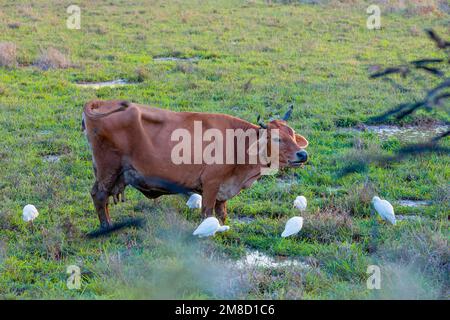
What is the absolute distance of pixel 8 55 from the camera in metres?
15.1

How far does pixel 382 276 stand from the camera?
19.5 feet

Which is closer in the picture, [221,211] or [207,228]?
[207,228]

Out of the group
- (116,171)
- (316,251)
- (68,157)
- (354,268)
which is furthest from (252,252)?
(68,157)

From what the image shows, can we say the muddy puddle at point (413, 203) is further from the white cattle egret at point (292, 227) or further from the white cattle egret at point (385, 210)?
the white cattle egret at point (292, 227)

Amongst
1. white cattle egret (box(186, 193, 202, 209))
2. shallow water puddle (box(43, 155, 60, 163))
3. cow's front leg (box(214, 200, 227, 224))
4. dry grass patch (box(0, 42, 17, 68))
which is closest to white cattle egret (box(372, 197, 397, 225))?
cow's front leg (box(214, 200, 227, 224))

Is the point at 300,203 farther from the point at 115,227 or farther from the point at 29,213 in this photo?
the point at 29,213

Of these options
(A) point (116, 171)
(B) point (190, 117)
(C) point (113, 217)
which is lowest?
(C) point (113, 217)

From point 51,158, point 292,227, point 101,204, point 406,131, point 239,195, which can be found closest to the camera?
point 292,227

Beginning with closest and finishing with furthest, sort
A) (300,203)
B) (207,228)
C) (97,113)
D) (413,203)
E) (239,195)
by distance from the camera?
(207,228) < (97,113) < (300,203) < (413,203) < (239,195)

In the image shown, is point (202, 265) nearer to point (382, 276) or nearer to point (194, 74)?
point (382, 276)

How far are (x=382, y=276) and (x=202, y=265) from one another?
57.5 inches

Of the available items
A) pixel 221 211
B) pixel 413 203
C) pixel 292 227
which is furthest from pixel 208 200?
pixel 413 203

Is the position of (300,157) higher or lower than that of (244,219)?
higher

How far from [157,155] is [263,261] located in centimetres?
152
